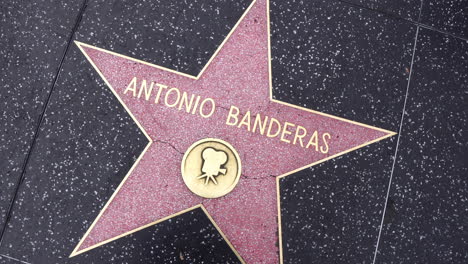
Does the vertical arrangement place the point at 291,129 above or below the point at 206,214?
above

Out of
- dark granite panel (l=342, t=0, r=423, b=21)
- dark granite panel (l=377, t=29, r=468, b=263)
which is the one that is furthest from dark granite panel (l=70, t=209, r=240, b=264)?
dark granite panel (l=342, t=0, r=423, b=21)

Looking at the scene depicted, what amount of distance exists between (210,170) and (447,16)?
138cm

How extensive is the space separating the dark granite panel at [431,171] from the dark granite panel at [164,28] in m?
0.95

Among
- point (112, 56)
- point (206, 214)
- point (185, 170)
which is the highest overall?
point (112, 56)

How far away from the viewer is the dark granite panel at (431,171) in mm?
1835

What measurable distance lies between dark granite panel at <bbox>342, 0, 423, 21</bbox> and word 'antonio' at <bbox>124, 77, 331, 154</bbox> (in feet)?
2.23

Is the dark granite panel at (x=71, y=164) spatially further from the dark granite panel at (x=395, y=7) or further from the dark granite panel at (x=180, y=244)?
the dark granite panel at (x=395, y=7)

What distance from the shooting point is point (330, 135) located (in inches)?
71.2

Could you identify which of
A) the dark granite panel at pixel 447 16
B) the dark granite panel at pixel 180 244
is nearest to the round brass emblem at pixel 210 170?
the dark granite panel at pixel 180 244

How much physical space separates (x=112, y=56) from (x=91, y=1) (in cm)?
29

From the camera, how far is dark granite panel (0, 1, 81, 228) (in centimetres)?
178

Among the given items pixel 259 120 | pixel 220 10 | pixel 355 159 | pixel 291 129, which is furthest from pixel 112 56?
pixel 355 159

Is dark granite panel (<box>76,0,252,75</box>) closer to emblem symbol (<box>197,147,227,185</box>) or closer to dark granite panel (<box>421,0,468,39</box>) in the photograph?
emblem symbol (<box>197,147,227,185</box>)

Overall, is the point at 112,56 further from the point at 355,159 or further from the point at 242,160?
the point at 355,159
